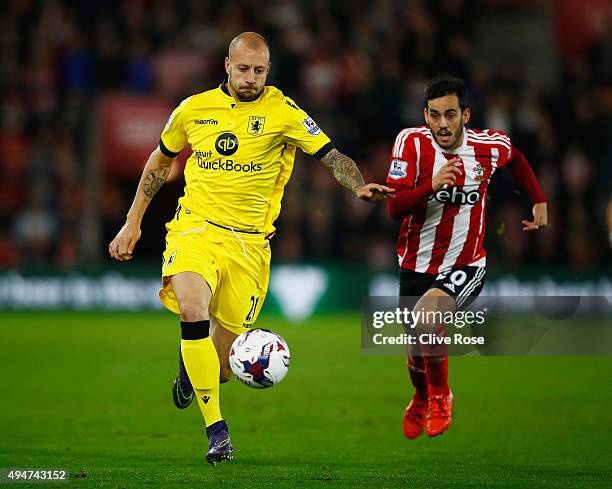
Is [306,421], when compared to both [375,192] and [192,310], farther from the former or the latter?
[375,192]

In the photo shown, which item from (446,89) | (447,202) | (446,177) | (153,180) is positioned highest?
(446,89)

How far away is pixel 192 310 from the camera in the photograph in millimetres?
7184

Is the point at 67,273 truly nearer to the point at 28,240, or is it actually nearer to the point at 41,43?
the point at 28,240

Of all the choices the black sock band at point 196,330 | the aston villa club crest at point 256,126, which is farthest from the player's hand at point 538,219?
the black sock band at point 196,330

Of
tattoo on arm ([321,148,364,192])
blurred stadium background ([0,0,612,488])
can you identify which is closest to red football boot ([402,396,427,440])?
tattoo on arm ([321,148,364,192])

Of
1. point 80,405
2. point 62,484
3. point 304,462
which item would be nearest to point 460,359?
point 80,405

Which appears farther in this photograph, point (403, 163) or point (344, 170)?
point (403, 163)

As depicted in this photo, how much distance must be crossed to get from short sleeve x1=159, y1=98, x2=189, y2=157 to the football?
1411 mm

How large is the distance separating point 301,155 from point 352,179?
35.2ft

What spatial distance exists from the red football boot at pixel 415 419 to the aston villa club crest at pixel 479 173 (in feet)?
5.26

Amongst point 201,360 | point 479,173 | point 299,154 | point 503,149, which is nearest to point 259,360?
point 201,360

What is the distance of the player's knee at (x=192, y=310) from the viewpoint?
7.18 metres

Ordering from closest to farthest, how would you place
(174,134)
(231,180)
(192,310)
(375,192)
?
(375,192), (192,310), (231,180), (174,134)

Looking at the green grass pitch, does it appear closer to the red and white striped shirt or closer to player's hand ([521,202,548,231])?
the red and white striped shirt
